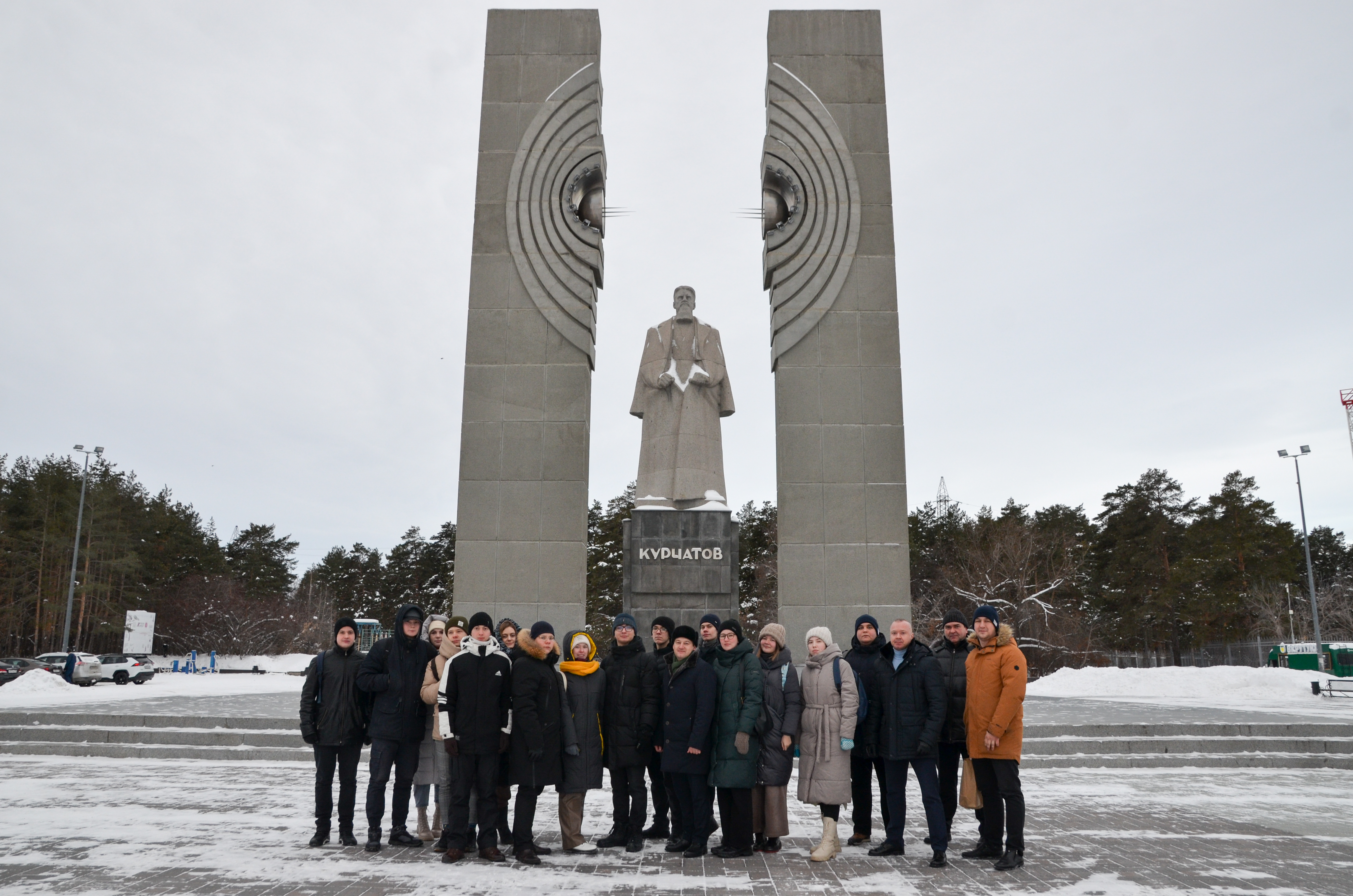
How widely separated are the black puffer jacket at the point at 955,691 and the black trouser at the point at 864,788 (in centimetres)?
48

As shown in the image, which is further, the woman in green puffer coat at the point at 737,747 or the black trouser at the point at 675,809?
the black trouser at the point at 675,809

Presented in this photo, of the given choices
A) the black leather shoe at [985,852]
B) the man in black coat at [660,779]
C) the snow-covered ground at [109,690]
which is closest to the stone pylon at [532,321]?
the snow-covered ground at [109,690]

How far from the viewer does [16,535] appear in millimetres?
42312

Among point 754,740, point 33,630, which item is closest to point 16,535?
point 33,630

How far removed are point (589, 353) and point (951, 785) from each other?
9.23 meters

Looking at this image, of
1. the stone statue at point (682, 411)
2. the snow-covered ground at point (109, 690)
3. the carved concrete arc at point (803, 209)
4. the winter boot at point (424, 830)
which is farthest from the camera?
the snow-covered ground at point (109, 690)

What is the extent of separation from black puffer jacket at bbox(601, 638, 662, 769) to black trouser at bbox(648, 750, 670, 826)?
19 centimetres

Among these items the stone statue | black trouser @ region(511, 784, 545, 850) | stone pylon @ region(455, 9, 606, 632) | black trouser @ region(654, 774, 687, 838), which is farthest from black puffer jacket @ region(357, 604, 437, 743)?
stone pylon @ region(455, 9, 606, 632)

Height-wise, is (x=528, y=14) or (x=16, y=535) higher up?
(x=528, y=14)

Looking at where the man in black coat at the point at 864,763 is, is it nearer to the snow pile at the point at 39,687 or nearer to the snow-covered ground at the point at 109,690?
the snow-covered ground at the point at 109,690

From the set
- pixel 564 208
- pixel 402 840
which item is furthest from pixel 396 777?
pixel 564 208

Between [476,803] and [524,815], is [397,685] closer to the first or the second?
[476,803]

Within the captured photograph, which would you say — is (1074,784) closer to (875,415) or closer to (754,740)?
(754,740)

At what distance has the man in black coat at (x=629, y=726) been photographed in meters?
5.86
